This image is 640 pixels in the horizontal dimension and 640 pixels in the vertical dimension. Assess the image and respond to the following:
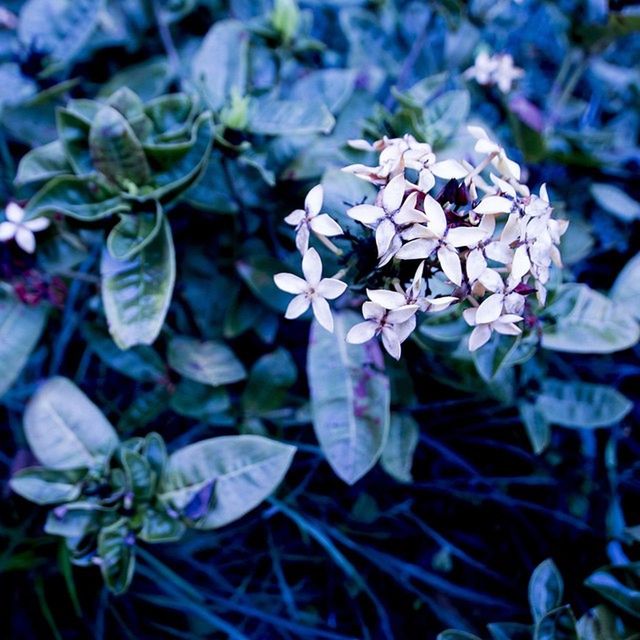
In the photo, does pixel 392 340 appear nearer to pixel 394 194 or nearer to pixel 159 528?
pixel 394 194

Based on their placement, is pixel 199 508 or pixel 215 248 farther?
pixel 215 248

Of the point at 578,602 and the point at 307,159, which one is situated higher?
the point at 307,159

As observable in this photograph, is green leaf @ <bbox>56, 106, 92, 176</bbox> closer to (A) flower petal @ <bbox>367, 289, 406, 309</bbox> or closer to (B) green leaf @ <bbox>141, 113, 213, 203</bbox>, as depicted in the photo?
(B) green leaf @ <bbox>141, 113, 213, 203</bbox>

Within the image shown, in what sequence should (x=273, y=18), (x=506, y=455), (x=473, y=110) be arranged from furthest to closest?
(x=473, y=110), (x=506, y=455), (x=273, y=18)

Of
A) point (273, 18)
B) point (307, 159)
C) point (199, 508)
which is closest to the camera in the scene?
point (199, 508)

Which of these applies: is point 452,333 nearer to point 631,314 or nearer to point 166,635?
point 631,314

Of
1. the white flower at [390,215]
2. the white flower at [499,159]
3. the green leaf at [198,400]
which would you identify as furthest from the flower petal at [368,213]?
the green leaf at [198,400]

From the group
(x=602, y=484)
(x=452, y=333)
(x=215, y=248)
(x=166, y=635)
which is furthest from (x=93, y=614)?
(x=602, y=484)
